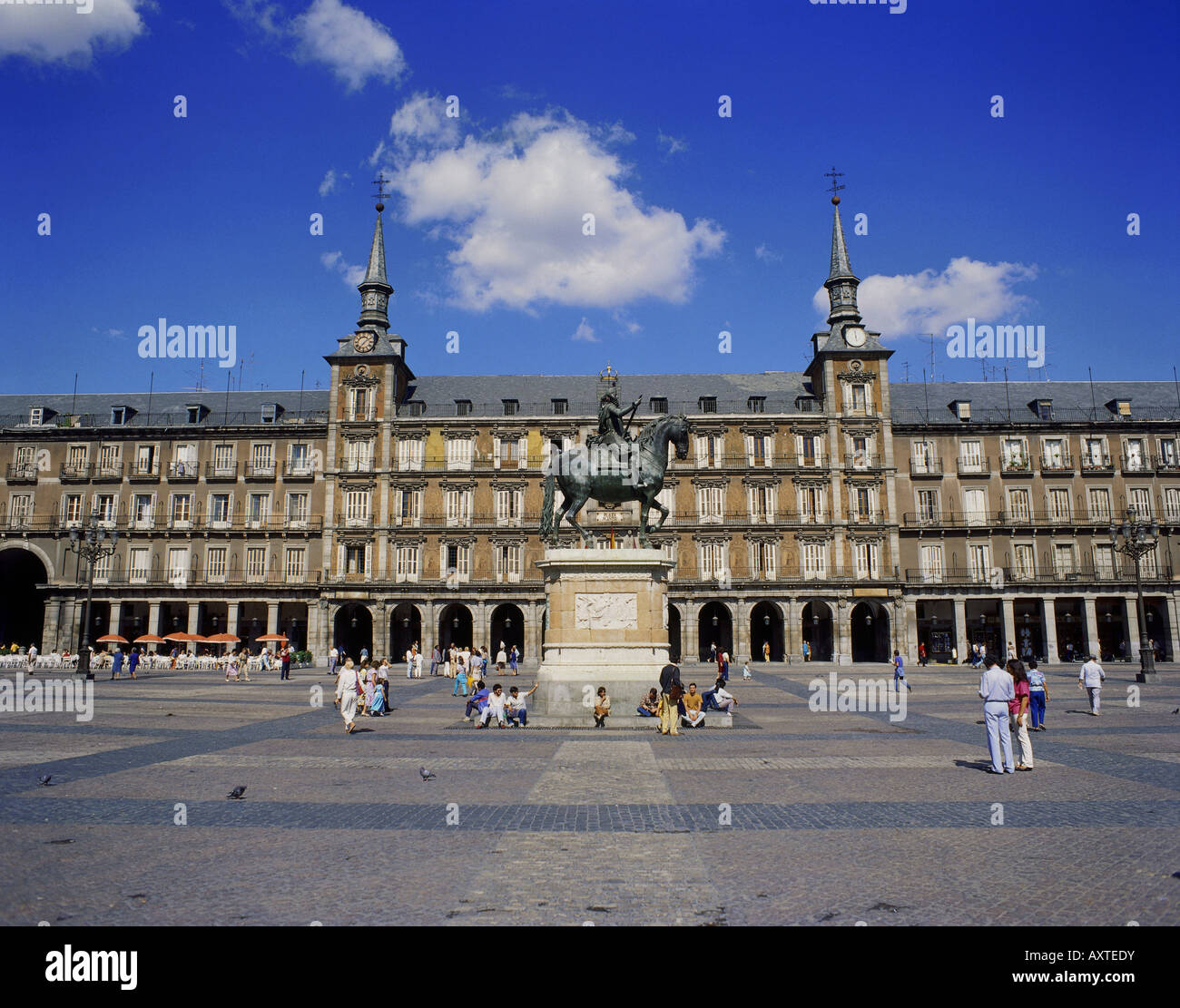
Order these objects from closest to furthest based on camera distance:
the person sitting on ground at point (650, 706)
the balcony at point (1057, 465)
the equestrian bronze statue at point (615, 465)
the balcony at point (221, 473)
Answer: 1. the person sitting on ground at point (650, 706)
2. the equestrian bronze statue at point (615, 465)
3. the balcony at point (1057, 465)
4. the balcony at point (221, 473)

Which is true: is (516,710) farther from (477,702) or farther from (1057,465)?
(1057,465)

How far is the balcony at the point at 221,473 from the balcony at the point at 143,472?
142 inches

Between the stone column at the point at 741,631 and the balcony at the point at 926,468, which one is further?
the balcony at the point at 926,468

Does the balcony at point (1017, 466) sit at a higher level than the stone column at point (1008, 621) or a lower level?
higher

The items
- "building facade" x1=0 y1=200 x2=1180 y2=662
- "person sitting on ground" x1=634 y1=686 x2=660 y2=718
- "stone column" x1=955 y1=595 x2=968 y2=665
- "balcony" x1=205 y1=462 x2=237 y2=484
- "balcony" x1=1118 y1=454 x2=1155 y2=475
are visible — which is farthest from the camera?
"balcony" x1=205 y1=462 x2=237 y2=484

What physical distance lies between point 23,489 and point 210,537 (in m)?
13.7

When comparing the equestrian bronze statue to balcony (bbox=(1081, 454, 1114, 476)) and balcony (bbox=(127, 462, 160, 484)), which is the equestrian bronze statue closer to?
balcony (bbox=(1081, 454, 1114, 476))

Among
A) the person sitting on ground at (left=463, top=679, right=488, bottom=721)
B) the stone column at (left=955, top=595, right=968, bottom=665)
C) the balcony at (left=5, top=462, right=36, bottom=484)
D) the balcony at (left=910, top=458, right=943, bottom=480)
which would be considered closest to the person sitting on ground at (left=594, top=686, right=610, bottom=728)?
the person sitting on ground at (left=463, top=679, right=488, bottom=721)

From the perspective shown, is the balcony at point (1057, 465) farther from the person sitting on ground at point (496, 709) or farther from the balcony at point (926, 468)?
the person sitting on ground at point (496, 709)

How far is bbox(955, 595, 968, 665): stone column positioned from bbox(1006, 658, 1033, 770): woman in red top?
144 feet

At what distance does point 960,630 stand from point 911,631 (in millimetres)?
3251

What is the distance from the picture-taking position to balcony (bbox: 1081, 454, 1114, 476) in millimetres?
54438

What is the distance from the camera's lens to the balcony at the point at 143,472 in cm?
5619

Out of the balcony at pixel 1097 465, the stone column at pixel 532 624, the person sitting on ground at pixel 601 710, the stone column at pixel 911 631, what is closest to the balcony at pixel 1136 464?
the balcony at pixel 1097 465
